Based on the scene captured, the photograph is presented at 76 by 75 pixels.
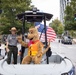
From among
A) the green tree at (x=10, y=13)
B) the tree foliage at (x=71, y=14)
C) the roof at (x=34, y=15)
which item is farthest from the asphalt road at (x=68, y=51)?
the green tree at (x=10, y=13)

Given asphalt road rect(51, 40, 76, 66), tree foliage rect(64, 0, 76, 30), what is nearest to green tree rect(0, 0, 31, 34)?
tree foliage rect(64, 0, 76, 30)

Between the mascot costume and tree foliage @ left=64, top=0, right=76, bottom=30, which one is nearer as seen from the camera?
the mascot costume

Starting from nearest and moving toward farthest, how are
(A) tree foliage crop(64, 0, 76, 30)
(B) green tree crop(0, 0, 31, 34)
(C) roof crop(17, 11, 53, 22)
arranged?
(C) roof crop(17, 11, 53, 22), (A) tree foliage crop(64, 0, 76, 30), (B) green tree crop(0, 0, 31, 34)

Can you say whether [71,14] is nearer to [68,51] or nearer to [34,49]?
[68,51]

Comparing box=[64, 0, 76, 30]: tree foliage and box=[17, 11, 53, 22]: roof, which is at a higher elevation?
box=[17, 11, 53, 22]: roof

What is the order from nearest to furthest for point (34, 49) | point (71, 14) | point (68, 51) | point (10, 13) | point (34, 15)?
point (34, 49) → point (34, 15) → point (68, 51) → point (71, 14) → point (10, 13)

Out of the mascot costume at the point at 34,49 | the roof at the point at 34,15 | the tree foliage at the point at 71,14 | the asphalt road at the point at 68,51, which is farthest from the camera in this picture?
the tree foliage at the point at 71,14

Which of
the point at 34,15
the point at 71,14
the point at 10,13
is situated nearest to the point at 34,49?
the point at 34,15

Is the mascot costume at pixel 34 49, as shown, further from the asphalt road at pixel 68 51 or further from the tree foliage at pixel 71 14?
the tree foliage at pixel 71 14

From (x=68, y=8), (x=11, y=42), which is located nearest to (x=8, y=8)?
(x=68, y=8)

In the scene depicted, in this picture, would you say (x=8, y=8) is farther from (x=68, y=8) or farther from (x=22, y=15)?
(x=22, y=15)

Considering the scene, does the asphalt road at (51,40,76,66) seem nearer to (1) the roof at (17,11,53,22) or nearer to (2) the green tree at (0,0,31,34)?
(1) the roof at (17,11,53,22)

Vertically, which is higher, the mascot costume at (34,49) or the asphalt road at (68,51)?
the mascot costume at (34,49)

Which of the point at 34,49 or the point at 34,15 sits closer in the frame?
the point at 34,49
